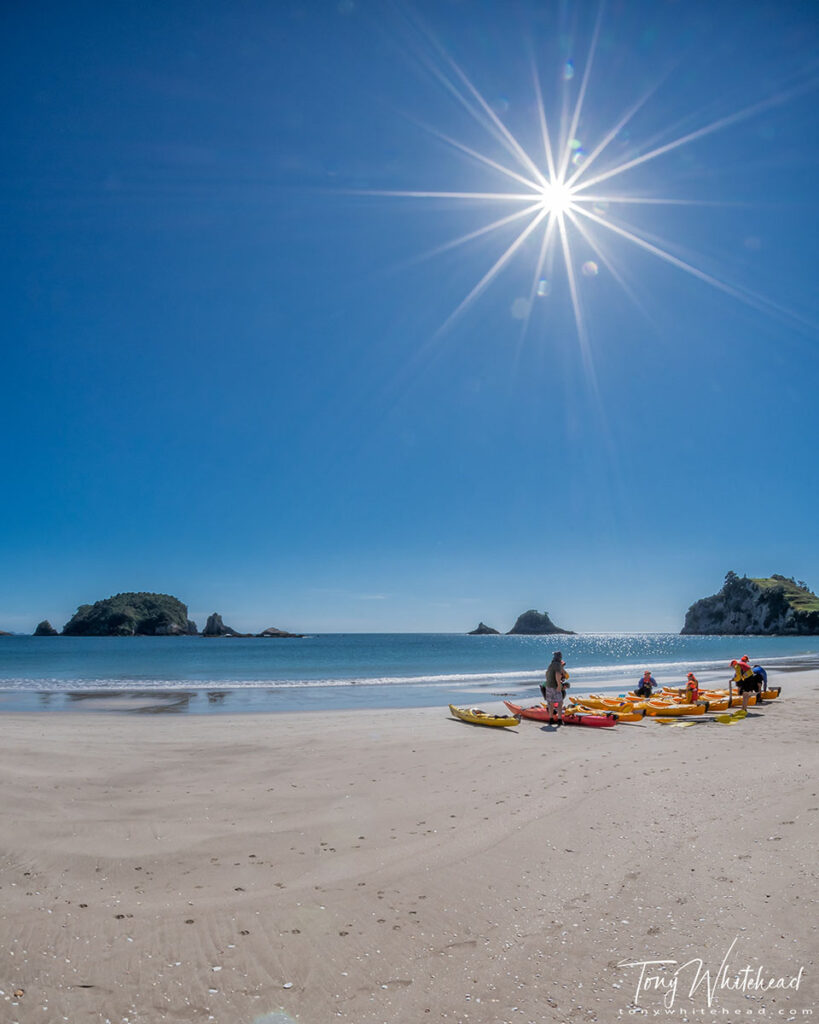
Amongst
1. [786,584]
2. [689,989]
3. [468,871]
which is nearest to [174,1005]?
[468,871]

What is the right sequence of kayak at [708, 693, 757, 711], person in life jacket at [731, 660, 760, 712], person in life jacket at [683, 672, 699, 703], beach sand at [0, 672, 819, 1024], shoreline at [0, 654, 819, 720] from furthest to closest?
shoreline at [0, 654, 819, 720] < person in life jacket at [731, 660, 760, 712] < kayak at [708, 693, 757, 711] < person in life jacket at [683, 672, 699, 703] < beach sand at [0, 672, 819, 1024]

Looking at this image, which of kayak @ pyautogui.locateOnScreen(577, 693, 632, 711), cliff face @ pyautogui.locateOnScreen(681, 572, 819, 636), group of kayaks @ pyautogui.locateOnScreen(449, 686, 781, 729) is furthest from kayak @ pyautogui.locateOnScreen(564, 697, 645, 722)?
cliff face @ pyautogui.locateOnScreen(681, 572, 819, 636)

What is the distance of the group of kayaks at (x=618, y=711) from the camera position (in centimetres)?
1652

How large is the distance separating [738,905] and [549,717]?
11938 millimetres

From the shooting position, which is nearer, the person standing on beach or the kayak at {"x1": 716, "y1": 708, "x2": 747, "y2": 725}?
the person standing on beach

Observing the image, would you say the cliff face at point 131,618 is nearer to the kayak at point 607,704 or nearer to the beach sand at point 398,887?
the kayak at point 607,704

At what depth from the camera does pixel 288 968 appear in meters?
4.30

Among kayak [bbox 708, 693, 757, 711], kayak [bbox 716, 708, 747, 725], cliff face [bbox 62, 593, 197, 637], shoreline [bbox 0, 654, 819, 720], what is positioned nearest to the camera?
kayak [bbox 716, 708, 747, 725]

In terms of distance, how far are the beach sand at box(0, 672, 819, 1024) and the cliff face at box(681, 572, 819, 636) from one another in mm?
176543

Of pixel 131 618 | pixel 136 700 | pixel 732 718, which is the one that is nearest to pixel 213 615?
pixel 131 618
